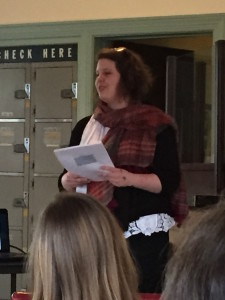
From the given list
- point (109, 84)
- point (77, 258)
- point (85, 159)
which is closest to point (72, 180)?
point (85, 159)

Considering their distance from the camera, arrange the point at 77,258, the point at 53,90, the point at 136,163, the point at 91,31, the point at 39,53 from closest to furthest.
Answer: the point at 77,258 < the point at 136,163 < the point at 91,31 < the point at 53,90 < the point at 39,53

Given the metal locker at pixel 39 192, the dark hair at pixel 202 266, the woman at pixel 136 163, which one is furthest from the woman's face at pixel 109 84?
the metal locker at pixel 39 192

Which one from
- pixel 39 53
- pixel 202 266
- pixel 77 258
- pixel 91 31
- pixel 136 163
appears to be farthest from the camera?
pixel 39 53

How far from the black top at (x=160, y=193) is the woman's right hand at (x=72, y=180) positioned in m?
0.14

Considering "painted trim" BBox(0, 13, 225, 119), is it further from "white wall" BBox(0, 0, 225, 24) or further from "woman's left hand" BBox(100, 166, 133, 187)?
"woman's left hand" BBox(100, 166, 133, 187)

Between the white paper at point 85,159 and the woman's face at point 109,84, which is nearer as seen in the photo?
the white paper at point 85,159

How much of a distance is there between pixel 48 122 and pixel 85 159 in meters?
3.10

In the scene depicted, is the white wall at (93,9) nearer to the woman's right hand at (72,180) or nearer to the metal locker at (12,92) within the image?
the metal locker at (12,92)

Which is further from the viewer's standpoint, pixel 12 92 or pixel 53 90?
pixel 12 92

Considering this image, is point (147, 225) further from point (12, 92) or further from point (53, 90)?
point (12, 92)

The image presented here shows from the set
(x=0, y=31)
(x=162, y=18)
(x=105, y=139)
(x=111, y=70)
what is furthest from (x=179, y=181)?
(x=0, y=31)

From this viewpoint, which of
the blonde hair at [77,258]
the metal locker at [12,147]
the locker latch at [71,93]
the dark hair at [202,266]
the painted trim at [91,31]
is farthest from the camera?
the metal locker at [12,147]

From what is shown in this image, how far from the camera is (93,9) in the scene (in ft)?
17.7

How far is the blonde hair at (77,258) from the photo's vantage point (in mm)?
1401
